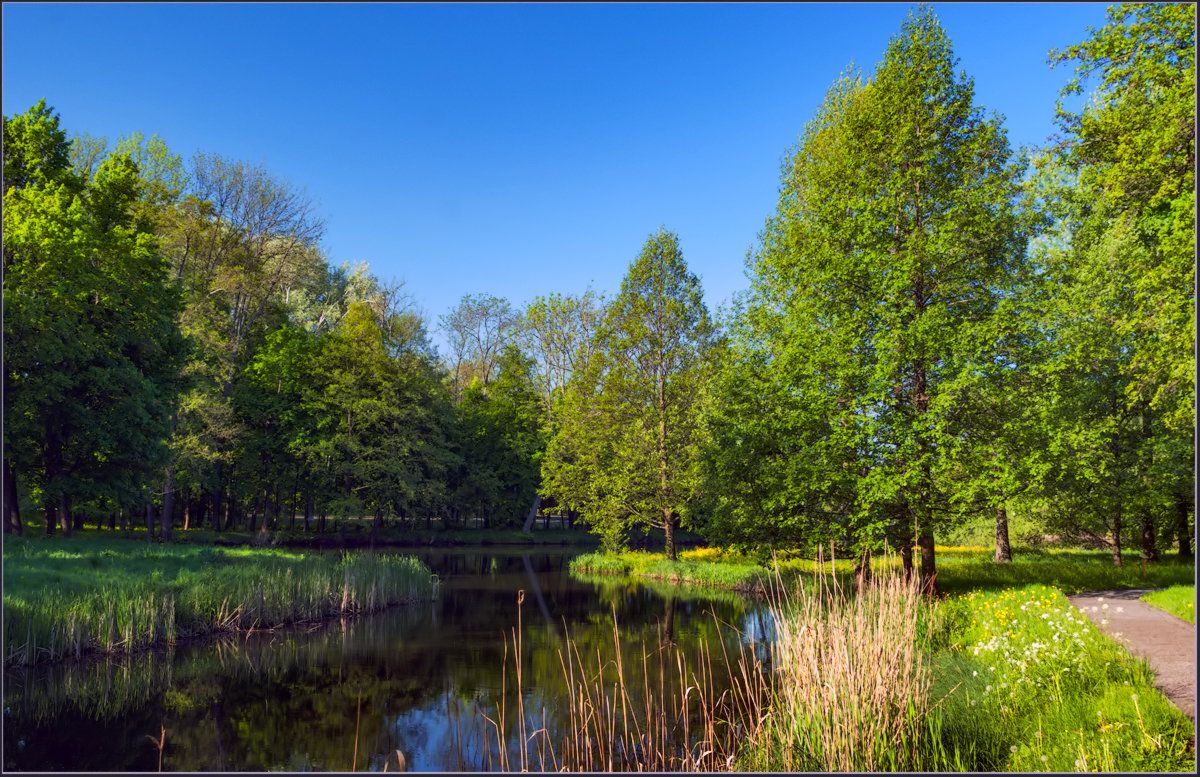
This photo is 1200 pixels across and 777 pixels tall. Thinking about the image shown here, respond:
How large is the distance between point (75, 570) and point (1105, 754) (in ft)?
68.9

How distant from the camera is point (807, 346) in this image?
18.1 meters

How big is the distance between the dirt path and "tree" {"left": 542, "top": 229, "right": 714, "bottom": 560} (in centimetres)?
1992

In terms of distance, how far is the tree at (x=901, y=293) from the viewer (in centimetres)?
1658

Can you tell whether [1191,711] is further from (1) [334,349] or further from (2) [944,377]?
(1) [334,349]

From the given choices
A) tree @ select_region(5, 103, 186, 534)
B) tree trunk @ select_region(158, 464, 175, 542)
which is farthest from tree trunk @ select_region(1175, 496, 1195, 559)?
tree trunk @ select_region(158, 464, 175, 542)

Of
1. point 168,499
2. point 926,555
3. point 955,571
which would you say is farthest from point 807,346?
point 168,499

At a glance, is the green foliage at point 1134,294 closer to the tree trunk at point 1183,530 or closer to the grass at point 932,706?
the tree trunk at point 1183,530

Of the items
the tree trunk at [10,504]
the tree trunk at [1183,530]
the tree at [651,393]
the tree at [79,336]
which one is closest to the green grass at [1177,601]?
the tree trunk at [1183,530]

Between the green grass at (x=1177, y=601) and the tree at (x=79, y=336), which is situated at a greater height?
the tree at (x=79, y=336)

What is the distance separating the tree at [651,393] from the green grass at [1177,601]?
1940 cm

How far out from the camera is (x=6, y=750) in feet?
32.6

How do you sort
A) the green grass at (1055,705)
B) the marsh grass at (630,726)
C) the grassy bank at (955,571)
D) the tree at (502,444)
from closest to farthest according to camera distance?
the green grass at (1055,705) < the marsh grass at (630,726) < the grassy bank at (955,571) < the tree at (502,444)

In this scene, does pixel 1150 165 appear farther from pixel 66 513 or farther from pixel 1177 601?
pixel 66 513

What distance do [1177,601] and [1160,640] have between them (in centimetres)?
438
